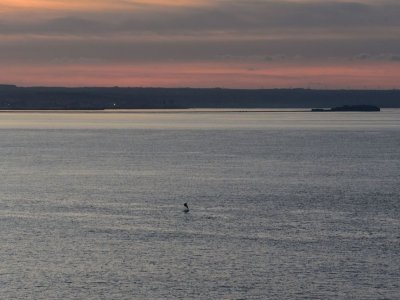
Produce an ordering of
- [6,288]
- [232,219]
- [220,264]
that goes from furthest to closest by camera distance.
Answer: [232,219]
[220,264]
[6,288]

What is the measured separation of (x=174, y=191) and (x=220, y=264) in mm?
32448

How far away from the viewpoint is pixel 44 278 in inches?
1617

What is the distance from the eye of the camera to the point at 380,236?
51594mm

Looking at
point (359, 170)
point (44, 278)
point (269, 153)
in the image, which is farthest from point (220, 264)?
point (269, 153)

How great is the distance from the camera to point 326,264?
44.0 meters

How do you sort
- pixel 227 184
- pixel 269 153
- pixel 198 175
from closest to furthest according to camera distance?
pixel 227 184, pixel 198 175, pixel 269 153

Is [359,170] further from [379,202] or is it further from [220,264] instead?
[220,264]

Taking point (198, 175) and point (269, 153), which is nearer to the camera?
point (198, 175)

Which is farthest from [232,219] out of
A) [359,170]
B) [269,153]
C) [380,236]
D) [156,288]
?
[269,153]

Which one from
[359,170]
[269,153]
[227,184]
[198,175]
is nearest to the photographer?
[227,184]

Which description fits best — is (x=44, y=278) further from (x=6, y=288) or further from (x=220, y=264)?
(x=220, y=264)

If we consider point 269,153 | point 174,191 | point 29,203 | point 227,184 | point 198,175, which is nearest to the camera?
point 29,203

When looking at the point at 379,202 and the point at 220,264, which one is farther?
the point at 379,202

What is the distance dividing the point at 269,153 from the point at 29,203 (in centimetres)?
7123
